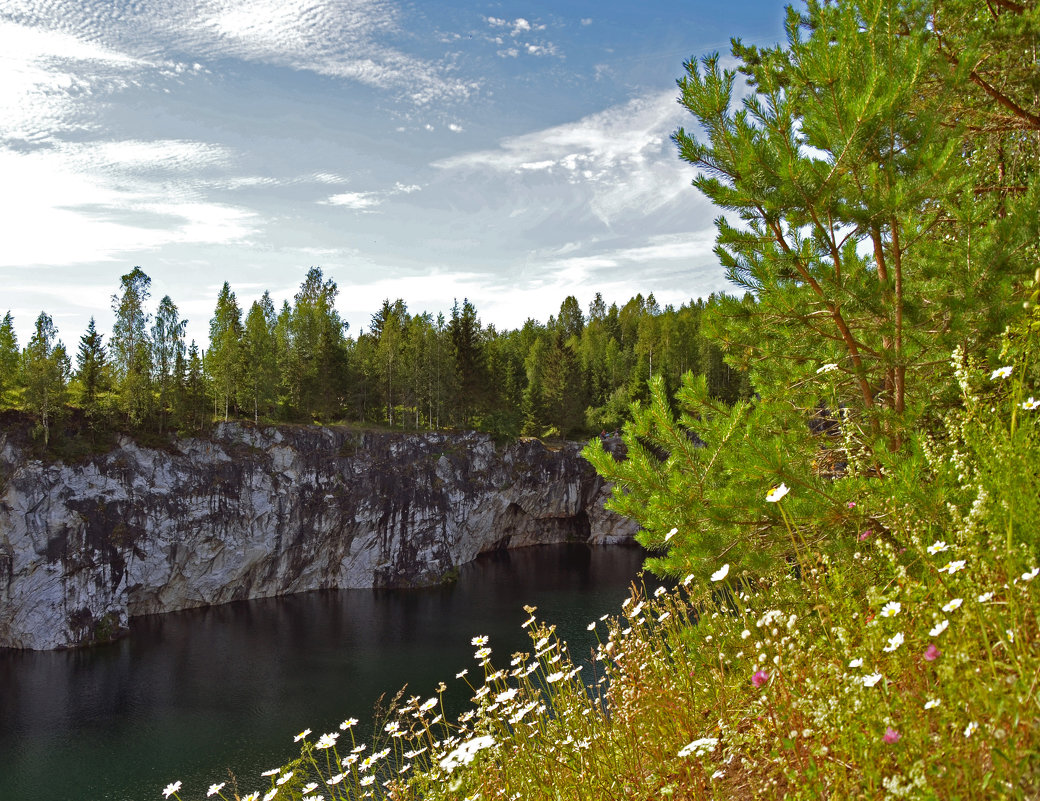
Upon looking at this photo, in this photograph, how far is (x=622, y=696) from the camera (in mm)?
3736

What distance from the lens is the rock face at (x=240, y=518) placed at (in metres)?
29.4

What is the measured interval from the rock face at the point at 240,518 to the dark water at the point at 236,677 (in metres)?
1.64

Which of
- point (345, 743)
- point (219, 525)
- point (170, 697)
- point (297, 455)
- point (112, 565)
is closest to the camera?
point (345, 743)

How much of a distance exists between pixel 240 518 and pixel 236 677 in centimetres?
1284

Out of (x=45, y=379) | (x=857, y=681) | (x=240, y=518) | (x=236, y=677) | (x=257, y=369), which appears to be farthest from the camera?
(x=257, y=369)

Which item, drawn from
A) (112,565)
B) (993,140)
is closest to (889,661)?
(993,140)

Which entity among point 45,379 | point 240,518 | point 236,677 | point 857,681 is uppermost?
point 45,379

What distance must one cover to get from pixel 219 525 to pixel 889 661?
3751 centimetres

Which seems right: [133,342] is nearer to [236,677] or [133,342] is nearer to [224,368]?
[224,368]

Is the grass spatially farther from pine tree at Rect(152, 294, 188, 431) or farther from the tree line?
pine tree at Rect(152, 294, 188, 431)

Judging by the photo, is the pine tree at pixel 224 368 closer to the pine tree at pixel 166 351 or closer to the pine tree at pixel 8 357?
the pine tree at pixel 166 351

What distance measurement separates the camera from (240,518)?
35.3 meters

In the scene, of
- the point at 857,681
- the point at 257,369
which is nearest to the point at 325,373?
the point at 257,369

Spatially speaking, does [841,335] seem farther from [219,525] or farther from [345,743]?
[219,525]
